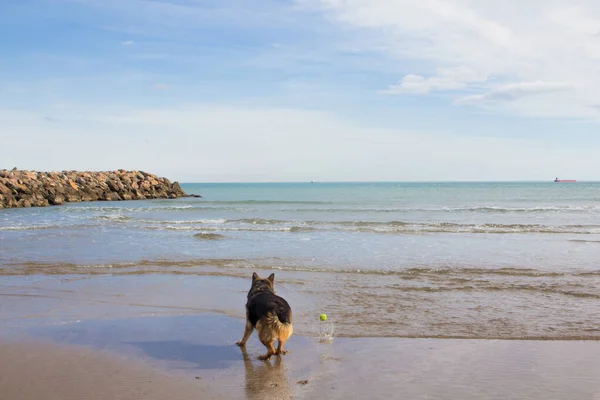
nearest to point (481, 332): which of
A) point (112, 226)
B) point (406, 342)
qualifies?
point (406, 342)

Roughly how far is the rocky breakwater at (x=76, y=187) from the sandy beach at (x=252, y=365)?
1465 inches

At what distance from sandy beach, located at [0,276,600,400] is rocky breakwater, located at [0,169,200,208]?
37213mm

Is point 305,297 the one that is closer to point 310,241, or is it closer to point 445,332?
point 445,332

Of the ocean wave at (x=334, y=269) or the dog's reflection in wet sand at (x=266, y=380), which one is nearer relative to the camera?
the dog's reflection in wet sand at (x=266, y=380)

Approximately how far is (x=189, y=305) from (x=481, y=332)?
4.79 metres

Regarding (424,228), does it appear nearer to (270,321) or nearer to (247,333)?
(247,333)

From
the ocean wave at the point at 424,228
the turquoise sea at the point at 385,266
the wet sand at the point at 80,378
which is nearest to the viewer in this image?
the wet sand at the point at 80,378

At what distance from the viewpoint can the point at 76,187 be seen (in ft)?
161

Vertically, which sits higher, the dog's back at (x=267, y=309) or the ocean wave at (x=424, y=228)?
the dog's back at (x=267, y=309)

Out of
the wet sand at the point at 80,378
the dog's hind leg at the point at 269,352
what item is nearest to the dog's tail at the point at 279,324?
the dog's hind leg at the point at 269,352

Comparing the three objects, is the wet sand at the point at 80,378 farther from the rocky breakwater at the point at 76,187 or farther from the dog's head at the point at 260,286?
the rocky breakwater at the point at 76,187

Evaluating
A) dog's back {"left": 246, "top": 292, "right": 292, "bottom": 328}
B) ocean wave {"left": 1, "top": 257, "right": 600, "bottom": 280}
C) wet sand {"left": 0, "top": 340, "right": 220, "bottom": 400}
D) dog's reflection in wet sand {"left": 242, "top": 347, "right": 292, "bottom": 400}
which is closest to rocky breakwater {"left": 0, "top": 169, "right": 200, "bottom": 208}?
ocean wave {"left": 1, "top": 257, "right": 600, "bottom": 280}

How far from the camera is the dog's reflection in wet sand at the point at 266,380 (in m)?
5.12

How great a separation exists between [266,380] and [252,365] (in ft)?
1.69
